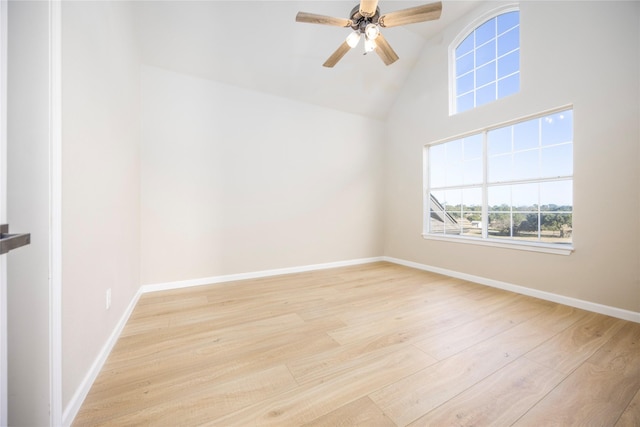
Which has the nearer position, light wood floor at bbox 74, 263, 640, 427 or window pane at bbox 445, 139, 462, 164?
light wood floor at bbox 74, 263, 640, 427

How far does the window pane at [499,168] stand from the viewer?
116 inches

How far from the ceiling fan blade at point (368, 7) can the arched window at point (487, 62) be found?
2.03m

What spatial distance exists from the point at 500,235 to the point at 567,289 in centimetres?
A: 83

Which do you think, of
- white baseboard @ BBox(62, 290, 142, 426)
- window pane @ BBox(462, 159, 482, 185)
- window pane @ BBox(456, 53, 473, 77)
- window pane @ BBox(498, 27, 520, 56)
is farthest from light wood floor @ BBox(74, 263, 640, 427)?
window pane @ BBox(456, 53, 473, 77)

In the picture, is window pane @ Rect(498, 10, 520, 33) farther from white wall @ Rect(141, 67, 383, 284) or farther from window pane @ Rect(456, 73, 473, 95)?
white wall @ Rect(141, 67, 383, 284)

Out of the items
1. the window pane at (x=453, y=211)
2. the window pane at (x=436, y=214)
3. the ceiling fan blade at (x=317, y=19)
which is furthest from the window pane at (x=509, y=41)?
the ceiling fan blade at (x=317, y=19)

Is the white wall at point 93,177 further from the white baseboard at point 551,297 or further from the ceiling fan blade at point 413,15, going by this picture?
the white baseboard at point 551,297

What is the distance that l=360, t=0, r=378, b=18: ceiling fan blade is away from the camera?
1.99m

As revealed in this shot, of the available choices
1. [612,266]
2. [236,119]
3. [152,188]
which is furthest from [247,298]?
[612,266]

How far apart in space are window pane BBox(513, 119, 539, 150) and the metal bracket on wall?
4.09m

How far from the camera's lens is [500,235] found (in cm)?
302

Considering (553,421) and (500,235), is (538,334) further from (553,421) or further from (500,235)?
(500,235)

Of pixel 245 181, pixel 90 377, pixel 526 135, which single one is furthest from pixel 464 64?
pixel 90 377

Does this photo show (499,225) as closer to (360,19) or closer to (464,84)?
(464,84)
